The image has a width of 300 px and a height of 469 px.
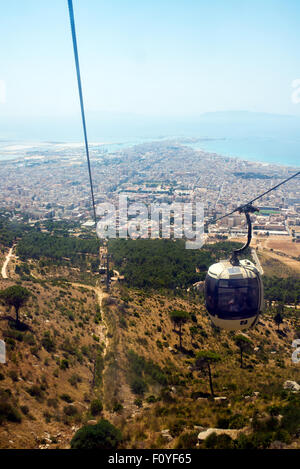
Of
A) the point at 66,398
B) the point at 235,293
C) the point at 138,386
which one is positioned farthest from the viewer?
the point at 138,386

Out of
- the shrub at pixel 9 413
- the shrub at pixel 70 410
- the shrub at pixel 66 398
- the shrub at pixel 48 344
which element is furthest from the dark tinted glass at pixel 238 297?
the shrub at pixel 48 344

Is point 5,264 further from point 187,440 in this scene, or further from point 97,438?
point 187,440

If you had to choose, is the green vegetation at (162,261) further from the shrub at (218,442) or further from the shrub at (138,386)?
the shrub at (218,442)

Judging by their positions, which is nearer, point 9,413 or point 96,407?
point 9,413

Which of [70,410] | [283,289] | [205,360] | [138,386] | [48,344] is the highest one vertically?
[48,344]

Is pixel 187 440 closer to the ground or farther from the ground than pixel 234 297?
closer to the ground

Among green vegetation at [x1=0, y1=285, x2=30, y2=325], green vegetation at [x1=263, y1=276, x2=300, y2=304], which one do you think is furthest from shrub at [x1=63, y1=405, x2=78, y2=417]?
green vegetation at [x1=263, y1=276, x2=300, y2=304]

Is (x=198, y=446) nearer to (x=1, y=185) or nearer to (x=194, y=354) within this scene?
(x=194, y=354)

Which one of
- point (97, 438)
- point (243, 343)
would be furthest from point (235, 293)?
point (243, 343)
